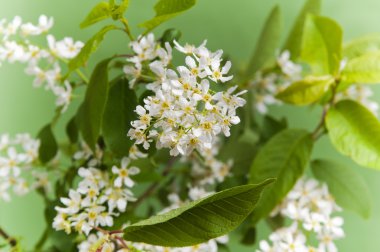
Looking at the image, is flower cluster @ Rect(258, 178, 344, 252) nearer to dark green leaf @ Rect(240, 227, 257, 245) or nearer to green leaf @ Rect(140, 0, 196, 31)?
dark green leaf @ Rect(240, 227, 257, 245)

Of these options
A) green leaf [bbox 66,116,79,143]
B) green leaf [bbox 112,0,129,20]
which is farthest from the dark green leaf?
green leaf [bbox 112,0,129,20]

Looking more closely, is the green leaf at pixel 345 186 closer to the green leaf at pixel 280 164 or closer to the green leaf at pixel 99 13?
the green leaf at pixel 280 164

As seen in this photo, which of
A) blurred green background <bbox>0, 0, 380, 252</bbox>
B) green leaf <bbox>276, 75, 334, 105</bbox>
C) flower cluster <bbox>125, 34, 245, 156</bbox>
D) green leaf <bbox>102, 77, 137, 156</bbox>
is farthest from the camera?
blurred green background <bbox>0, 0, 380, 252</bbox>

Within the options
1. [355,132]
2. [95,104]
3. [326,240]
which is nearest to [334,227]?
[326,240]

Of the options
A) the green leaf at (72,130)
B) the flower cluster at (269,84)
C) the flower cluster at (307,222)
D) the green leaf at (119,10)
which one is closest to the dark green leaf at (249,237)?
the flower cluster at (307,222)

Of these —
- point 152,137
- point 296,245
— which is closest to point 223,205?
point 152,137

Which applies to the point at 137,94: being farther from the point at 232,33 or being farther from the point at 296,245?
the point at 232,33
